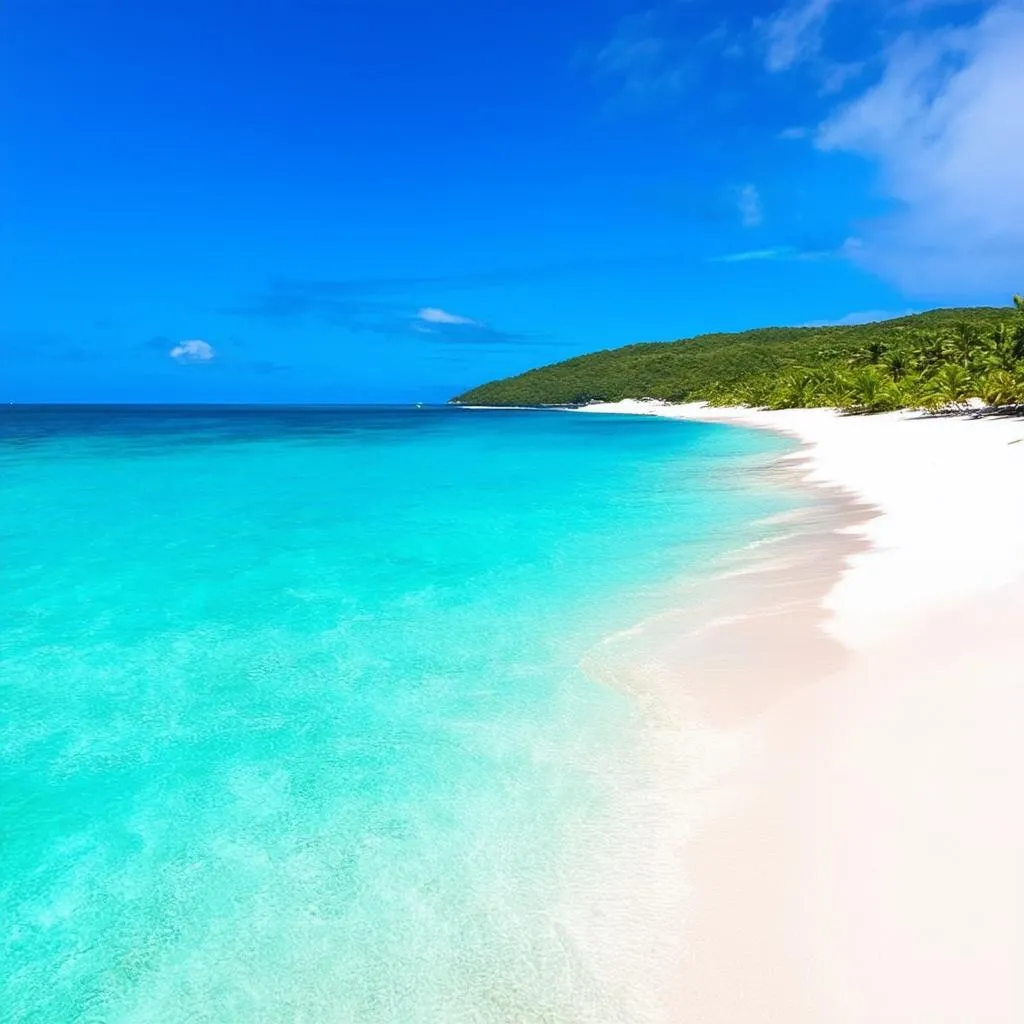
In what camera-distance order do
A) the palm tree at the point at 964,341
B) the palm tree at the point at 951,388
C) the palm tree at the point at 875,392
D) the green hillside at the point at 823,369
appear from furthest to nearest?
the palm tree at the point at 964,341
the palm tree at the point at 875,392
the green hillside at the point at 823,369
the palm tree at the point at 951,388

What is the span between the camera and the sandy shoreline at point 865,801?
2.85 meters

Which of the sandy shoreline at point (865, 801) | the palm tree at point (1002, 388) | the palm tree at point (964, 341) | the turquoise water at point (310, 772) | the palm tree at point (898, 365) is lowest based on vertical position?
the turquoise water at point (310, 772)

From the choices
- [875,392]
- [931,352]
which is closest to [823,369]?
[931,352]

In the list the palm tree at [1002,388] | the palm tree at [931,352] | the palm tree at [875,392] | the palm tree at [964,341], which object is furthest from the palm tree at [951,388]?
the palm tree at [931,352]

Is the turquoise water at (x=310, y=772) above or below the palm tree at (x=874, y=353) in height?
below

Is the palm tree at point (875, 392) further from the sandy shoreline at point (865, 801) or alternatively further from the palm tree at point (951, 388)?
the sandy shoreline at point (865, 801)

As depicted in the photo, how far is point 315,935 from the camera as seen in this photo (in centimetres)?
339

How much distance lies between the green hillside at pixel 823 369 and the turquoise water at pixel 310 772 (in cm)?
3146

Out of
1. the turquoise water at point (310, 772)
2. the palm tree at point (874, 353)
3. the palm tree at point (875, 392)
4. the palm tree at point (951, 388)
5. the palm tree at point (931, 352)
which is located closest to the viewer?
the turquoise water at point (310, 772)

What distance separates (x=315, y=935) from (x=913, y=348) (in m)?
61.4

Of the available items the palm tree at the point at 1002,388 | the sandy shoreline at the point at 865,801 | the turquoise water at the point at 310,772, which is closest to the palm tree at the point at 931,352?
the palm tree at the point at 1002,388

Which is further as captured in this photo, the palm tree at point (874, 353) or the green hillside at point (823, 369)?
the palm tree at point (874, 353)

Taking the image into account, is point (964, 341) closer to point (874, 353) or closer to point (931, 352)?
point (931, 352)

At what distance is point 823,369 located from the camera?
67.8 meters
